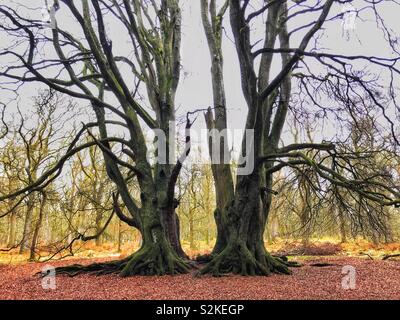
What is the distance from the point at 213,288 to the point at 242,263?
8.10ft

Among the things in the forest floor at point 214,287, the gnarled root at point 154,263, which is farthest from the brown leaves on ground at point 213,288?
the gnarled root at point 154,263

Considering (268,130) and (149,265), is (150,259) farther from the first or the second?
(268,130)

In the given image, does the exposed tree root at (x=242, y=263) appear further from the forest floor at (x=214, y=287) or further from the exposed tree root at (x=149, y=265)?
the exposed tree root at (x=149, y=265)

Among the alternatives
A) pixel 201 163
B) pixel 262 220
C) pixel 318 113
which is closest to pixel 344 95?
pixel 318 113

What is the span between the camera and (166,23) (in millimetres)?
13070

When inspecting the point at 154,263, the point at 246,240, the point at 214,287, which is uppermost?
the point at 246,240

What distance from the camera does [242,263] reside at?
31.1 feet

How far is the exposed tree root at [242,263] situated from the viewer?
9356mm

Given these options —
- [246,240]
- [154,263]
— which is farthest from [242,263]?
[154,263]

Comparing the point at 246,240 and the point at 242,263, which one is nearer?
the point at 242,263

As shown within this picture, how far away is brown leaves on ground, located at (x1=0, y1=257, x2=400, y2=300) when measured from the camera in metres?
6.46

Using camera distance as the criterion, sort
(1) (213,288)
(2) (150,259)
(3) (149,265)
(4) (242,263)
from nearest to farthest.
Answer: (1) (213,288) → (4) (242,263) → (3) (149,265) → (2) (150,259)

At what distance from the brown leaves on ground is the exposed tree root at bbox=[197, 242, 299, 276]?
0.50m
